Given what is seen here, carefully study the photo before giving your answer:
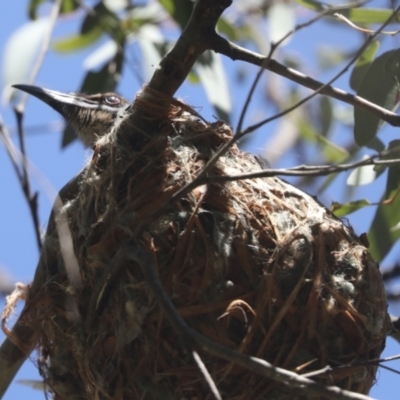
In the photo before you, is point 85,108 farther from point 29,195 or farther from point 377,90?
point 377,90

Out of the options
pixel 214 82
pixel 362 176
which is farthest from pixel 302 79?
pixel 214 82

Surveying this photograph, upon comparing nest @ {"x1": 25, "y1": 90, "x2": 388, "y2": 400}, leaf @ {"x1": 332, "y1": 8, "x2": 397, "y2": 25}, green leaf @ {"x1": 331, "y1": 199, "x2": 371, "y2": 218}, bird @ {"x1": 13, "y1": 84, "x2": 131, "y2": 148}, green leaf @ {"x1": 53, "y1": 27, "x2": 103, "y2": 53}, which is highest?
A: green leaf @ {"x1": 53, "y1": 27, "x2": 103, "y2": 53}

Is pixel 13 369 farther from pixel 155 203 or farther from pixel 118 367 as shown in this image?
pixel 155 203

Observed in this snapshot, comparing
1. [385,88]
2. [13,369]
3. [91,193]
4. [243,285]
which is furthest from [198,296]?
[385,88]

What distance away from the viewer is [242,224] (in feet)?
9.50

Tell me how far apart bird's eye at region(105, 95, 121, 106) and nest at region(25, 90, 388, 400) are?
1.08 m

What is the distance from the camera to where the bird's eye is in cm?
420

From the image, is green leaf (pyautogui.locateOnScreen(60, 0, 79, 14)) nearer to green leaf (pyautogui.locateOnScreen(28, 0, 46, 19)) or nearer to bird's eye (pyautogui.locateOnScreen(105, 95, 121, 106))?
green leaf (pyautogui.locateOnScreen(28, 0, 46, 19))

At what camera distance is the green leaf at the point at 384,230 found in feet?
11.7

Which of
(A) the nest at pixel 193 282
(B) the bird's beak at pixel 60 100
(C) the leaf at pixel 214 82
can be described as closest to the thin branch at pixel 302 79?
(A) the nest at pixel 193 282

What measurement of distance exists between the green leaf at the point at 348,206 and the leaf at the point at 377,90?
378 mm

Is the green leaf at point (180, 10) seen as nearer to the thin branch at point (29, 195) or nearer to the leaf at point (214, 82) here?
the leaf at point (214, 82)

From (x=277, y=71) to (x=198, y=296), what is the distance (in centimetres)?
71

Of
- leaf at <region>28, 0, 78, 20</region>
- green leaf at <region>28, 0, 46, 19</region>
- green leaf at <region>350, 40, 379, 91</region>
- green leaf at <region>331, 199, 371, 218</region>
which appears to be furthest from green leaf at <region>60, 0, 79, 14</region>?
green leaf at <region>331, 199, 371, 218</region>
